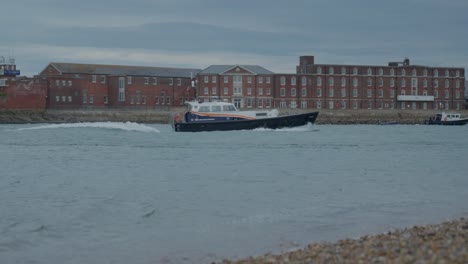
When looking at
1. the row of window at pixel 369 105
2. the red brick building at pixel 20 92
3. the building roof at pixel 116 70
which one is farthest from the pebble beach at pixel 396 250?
the building roof at pixel 116 70

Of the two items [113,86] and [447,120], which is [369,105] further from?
[113,86]

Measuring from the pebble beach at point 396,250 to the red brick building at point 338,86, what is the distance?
88159mm

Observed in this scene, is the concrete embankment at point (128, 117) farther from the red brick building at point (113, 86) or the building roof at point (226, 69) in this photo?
the building roof at point (226, 69)

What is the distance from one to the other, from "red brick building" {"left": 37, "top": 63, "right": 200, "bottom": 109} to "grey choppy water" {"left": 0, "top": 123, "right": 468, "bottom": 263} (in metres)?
60.0

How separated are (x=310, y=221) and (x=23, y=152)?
26927mm

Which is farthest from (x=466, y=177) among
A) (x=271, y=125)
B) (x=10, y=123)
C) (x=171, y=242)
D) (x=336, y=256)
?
(x=10, y=123)

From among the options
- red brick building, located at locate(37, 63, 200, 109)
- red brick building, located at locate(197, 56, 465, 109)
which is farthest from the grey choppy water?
red brick building, located at locate(197, 56, 465, 109)

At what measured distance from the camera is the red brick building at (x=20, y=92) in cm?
9362

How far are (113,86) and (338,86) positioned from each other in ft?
103

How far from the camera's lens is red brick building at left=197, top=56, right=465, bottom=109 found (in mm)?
102125

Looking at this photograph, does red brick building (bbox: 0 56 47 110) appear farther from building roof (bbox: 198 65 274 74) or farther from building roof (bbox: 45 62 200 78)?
building roof (bbox: 198 65 274 74)

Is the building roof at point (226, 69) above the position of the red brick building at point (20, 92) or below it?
above

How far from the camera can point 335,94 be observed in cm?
10625

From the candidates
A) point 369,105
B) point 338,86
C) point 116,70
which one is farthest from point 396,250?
point 369,105
